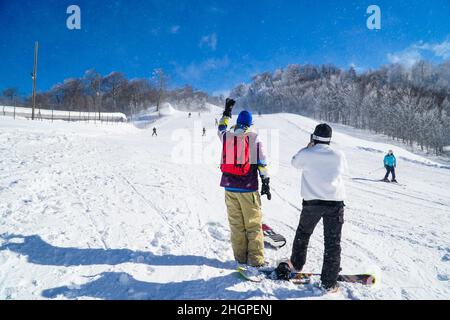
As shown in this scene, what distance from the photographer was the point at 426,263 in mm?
3949

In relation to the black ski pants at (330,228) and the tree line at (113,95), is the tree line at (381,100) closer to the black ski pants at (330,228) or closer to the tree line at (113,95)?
the tree line at (113,95)

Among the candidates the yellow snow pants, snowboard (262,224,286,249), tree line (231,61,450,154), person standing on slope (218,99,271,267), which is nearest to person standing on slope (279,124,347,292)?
person standing on slope (218,99,271,267)

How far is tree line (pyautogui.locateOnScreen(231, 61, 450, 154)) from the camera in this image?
64.8 meters

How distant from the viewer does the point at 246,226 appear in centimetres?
357

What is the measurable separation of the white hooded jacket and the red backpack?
739mm

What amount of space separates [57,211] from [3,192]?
72.4 inches

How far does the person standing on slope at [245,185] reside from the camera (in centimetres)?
354

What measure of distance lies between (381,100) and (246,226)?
86.6 m

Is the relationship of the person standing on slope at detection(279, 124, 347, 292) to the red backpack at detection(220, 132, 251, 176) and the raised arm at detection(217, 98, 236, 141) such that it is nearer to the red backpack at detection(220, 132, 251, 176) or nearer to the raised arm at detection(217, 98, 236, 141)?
the red backpack at detection(220, 132, 251, 176)

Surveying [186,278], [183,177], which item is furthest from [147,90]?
[186,278]

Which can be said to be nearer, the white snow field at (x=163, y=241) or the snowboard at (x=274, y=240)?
the white snow field at (x=163, y=241)

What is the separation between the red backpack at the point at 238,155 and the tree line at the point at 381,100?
7278 centimetres

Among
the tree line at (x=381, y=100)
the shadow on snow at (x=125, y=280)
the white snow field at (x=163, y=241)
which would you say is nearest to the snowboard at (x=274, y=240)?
the white snow field at (x=163, y=241)

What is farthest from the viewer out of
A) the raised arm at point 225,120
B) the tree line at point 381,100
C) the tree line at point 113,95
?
the tree line at point 113,95
